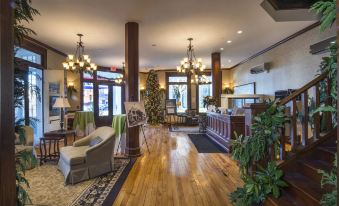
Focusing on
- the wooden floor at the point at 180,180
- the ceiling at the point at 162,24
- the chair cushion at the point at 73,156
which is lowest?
the wooden floor at the point at 180,180

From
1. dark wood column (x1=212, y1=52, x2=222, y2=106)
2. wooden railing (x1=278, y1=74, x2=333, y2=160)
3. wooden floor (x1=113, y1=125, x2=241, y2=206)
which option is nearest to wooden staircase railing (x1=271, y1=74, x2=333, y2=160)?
wooden railing (x1=278, y1=74, x2=333, y2=160)

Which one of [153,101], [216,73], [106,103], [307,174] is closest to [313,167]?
[307,174]

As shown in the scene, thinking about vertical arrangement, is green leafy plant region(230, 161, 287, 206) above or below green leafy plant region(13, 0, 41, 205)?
below

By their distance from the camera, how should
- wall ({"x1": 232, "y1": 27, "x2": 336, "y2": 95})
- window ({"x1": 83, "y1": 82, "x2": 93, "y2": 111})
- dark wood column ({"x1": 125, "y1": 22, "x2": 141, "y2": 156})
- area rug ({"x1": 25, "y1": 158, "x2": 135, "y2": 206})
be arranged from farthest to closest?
1. window ({"x1": 83, "y1": 82, "x2": 93, "y2": 111})
2. wall ({"x1": 232, "y1": 27, "x2": 336, "y2": 95})
3. dark wood column ({"x1": 125, "y1": 22, "x2": 141, "y2": 156})
4. area rug ({"x1": 25, "y1": 158, "x2": 135, "y2": 206})

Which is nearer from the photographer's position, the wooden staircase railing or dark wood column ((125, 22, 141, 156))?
the wooden staircase railing

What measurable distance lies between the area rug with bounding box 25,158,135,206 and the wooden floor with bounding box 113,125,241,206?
7.8 inches

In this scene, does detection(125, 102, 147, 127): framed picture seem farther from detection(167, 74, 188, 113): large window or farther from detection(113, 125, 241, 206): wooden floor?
detection(167, 74, 188, 113): large window

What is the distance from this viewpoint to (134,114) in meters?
5.30

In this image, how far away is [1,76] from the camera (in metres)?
1.20

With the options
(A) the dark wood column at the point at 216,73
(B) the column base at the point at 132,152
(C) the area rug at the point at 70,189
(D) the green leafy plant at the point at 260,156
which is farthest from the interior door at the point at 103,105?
(D) the green leafy plant at the point at 260,156

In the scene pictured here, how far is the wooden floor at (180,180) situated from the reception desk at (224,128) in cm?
71

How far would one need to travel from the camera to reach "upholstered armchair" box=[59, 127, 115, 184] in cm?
369

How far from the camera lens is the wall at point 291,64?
610 centimetres

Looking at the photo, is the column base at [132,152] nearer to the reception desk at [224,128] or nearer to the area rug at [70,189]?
the area rug at [70,189]
